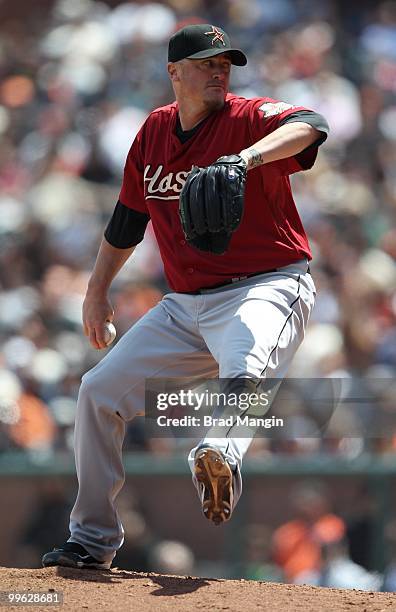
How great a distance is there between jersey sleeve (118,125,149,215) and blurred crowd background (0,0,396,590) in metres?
3.08

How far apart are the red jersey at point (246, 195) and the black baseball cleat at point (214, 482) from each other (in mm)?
840

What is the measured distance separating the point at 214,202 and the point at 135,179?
80 cm

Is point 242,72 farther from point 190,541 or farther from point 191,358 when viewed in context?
point 191,358

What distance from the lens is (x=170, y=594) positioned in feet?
12.5

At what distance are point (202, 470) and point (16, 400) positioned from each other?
4335mm

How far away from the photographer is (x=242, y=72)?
1116cm

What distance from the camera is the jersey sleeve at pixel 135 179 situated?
443 cm

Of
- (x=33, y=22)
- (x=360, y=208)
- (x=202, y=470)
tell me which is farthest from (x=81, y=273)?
(x=202, y=470)

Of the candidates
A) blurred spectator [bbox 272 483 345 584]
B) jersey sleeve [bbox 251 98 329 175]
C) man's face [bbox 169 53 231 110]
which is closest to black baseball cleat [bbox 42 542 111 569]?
jersey sleeve [bbox 251 98 329 175]

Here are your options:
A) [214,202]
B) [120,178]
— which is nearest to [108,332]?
[214,202]

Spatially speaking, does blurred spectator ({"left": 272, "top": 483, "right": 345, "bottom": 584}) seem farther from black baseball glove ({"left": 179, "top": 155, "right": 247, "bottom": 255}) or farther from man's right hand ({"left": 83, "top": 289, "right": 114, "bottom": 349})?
black baseball glove ({"left": 179, "top": 155, "right": 247, "bottom": 255})

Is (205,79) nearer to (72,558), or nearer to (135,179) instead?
(135,179)

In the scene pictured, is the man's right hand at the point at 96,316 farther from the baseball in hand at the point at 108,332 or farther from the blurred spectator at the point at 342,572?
the blurred spectator at the point at 342,572

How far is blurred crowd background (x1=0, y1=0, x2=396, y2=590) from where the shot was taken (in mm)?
7781
